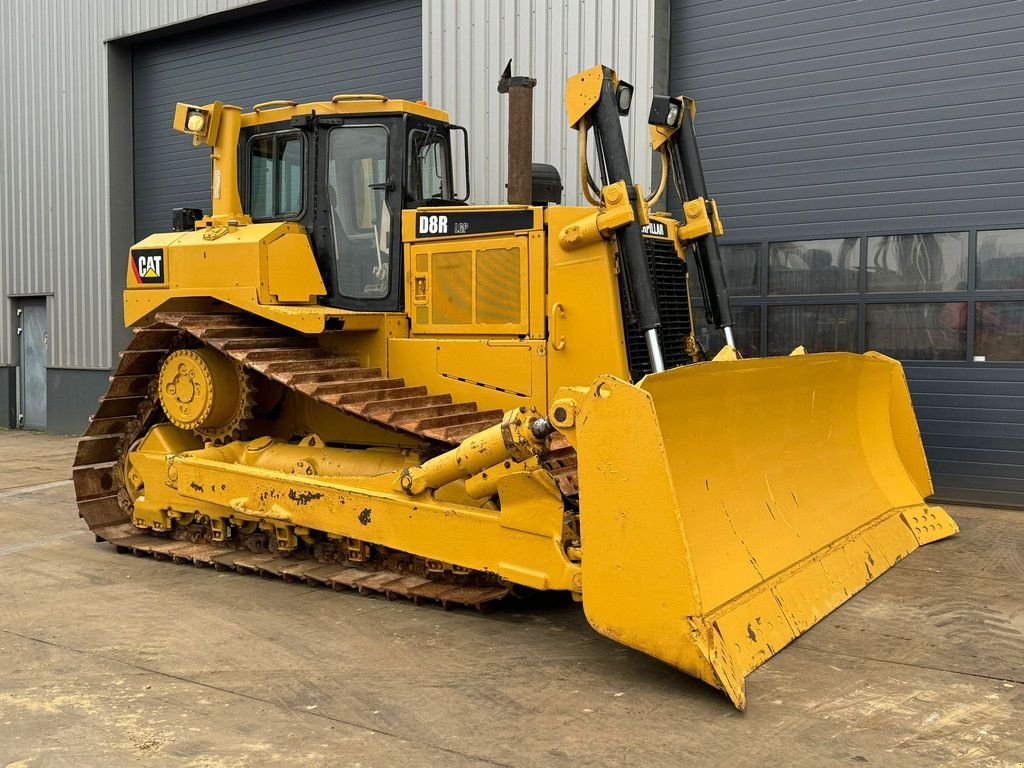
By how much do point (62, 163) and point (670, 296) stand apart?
1233 cm

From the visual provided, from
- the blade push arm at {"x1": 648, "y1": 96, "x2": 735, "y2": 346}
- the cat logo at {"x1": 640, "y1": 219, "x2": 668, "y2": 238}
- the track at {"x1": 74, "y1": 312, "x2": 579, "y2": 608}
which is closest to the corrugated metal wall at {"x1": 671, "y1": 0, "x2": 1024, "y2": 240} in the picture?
the blade push arm at {"x1": 648, "y1": 96, "x2": 735, "y2": 346}

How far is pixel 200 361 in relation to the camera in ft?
22.9

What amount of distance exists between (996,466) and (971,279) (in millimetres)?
1723

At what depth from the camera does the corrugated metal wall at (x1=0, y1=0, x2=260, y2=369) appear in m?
15.1

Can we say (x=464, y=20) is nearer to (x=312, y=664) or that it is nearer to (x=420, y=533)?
(x=420, y=533)

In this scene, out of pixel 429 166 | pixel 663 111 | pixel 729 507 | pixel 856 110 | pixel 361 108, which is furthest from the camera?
pixel 856 110

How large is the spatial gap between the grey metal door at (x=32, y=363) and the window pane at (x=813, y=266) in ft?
38.6

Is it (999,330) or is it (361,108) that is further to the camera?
(999,330)

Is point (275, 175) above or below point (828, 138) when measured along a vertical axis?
below

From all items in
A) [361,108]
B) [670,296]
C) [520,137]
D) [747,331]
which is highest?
[361,108]

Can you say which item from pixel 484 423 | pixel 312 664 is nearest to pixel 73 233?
pixel 484 423

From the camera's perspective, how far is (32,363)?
16.3 meters

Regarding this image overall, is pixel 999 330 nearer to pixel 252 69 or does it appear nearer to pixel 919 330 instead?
pixel 919 330

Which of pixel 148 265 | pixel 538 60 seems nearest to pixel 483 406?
pixel 148 265
